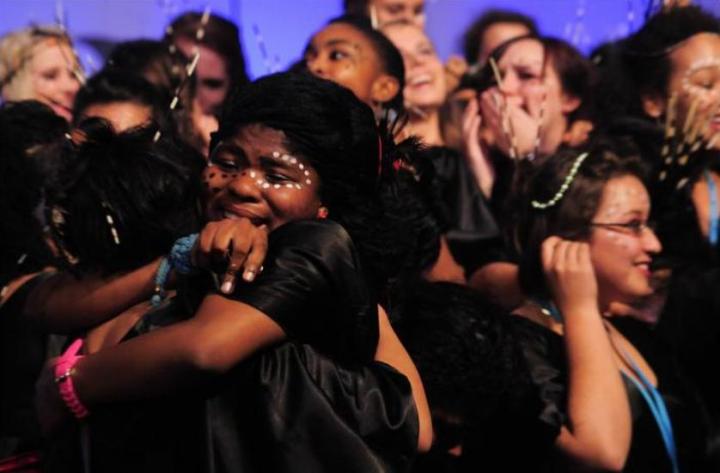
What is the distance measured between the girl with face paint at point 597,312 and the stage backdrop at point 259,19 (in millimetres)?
1258

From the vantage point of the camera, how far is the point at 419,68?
12.1 ft

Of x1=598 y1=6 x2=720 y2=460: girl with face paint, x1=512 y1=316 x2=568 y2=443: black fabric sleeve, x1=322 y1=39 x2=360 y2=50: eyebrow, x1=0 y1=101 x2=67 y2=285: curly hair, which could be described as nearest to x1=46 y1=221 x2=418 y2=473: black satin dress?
x1=512 y1=316 x2=568 y2=443: black fabric sleeve

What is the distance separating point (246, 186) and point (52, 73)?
1918 mm

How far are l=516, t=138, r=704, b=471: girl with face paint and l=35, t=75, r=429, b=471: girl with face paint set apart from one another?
60 centimetres

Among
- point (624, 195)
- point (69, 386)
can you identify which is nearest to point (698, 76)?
point (624, 195)

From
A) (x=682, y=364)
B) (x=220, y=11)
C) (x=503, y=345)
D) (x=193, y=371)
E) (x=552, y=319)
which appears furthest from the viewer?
(x=220, y=11)

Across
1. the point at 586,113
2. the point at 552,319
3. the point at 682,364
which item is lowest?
the point at 682,364

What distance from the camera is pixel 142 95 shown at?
311 centimetres

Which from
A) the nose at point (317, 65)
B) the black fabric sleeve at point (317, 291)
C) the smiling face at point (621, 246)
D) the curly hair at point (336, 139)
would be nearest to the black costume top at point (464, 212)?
the nose at point (317, 65)

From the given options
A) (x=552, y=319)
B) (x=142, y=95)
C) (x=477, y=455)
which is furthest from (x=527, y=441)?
(x=142, y=95)

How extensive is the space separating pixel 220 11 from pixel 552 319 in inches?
79.5

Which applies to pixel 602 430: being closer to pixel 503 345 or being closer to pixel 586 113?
pixel 503 345

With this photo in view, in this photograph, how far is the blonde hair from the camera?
3.60 m

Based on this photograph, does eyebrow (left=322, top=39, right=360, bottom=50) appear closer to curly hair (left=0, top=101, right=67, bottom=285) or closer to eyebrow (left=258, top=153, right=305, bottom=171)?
curly hair (left=0, top=101, right=67, bottom=285)
